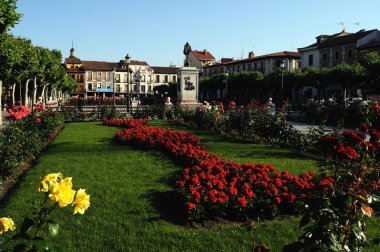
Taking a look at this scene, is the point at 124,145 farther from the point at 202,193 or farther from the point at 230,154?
the point at 202,193

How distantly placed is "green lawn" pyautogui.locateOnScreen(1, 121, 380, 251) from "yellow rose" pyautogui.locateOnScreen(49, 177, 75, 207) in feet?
8.11

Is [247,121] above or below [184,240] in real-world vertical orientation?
above

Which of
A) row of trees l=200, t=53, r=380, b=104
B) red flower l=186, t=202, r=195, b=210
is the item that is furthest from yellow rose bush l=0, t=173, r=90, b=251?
row of trees l=200, t=53, r=380, b=104

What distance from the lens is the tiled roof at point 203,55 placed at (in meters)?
87.1

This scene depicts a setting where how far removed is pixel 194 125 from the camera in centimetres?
2022

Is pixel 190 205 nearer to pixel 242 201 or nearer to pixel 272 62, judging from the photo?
pixel 242 201

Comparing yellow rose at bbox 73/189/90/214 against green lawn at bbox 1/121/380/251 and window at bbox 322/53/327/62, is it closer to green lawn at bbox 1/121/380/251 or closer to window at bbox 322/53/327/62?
green lawn at bbox 1/121/380/251

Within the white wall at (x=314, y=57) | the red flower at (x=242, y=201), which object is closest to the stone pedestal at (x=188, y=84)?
the red flower at (x=242, y=201)

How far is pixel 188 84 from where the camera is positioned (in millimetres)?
25828

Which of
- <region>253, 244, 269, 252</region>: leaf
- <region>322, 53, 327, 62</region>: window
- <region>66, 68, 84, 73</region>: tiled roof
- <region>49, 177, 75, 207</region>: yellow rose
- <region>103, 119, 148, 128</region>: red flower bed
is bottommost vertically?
<region>103, 119, 148, 128</region>: red flower bed

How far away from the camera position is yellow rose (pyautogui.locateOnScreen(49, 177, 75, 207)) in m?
2.30

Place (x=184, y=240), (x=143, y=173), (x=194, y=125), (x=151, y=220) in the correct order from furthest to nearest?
1. (x=194, y=125)
2. (x=143, y=173)
3. (x=151, y=220)
4. (x=184, y=240)

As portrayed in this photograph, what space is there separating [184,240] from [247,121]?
979 centimetres

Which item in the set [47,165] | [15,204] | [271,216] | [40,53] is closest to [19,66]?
[40,53]
